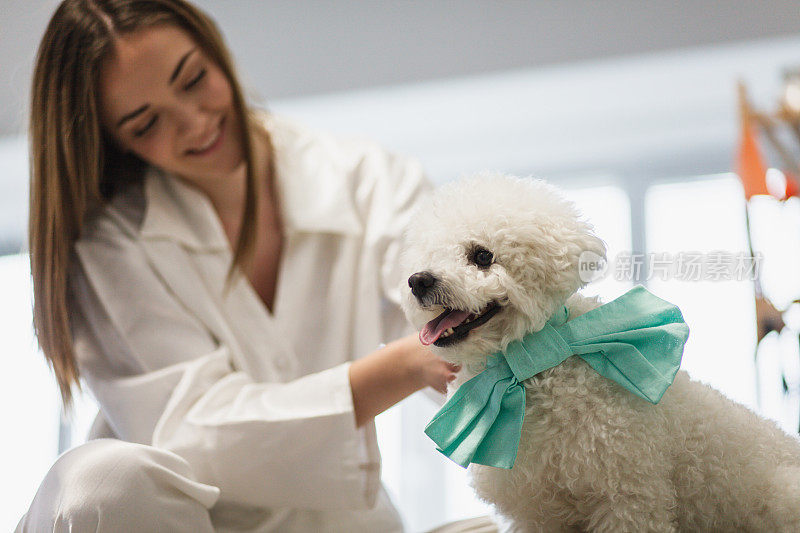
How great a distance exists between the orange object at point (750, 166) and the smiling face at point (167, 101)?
111 centimetres

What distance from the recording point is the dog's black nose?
2.02 ft

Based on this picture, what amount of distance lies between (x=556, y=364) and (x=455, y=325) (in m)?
0.09

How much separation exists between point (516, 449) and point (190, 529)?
425mm

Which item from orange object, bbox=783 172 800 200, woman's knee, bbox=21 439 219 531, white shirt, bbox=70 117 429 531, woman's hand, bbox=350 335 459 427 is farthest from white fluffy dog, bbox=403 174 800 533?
orange object, bbox=783 172 800 200

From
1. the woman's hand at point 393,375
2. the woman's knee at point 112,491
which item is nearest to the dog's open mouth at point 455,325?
the woman's hand at point 393,375

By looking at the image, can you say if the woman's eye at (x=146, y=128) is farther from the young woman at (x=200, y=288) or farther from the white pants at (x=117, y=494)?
the white pants at (x=117, y=494)

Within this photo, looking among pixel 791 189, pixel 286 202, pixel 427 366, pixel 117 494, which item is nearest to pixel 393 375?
pixel 427 366

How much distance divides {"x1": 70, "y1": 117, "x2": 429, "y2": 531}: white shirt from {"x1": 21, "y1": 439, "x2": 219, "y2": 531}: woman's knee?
4.0 inches

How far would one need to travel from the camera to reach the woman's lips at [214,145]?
1113 millimetres

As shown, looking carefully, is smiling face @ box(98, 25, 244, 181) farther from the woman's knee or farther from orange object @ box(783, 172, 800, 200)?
orange object @ box(783, 172, 800, 200)

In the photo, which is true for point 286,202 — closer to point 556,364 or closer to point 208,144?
point 208,144

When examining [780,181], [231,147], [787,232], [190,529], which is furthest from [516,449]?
[787,232]

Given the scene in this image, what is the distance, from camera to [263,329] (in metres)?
1.13

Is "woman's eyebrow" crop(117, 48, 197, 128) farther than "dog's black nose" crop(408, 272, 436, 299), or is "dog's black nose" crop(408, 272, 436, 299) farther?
"woman's eyebrow" crop(117, 48, 197, 128)
